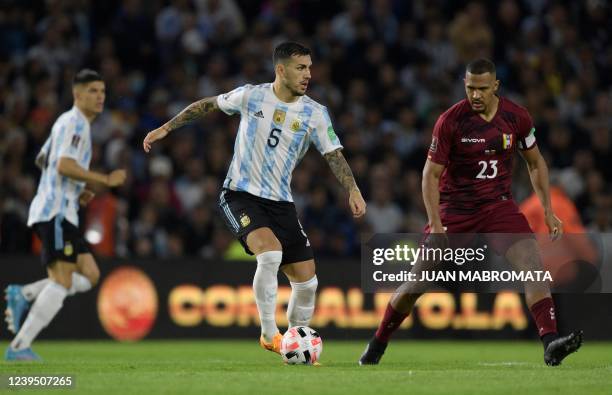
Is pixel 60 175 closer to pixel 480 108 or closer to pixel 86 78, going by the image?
pixel 86 78

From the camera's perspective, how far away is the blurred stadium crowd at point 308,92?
1583 centimetres

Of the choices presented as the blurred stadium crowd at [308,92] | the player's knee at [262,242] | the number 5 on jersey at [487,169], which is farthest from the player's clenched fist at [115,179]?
the blurred stadium crowd at [308,92]

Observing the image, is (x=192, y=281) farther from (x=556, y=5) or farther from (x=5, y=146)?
(x=556, y=5)

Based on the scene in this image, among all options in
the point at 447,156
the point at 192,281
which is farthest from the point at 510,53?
the point at 447,156

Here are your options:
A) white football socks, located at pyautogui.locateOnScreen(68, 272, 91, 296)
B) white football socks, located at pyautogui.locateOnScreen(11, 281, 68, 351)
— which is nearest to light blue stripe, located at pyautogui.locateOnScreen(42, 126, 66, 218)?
white football socks, located at pyautogui.locateOnScreen(11, 281, 68, 351)

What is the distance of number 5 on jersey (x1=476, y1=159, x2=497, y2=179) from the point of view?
→ 9430 millimetres

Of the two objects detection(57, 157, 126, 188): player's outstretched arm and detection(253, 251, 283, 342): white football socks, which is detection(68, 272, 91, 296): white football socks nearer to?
detection(57, 157, 126, 188): player's outstretched arm

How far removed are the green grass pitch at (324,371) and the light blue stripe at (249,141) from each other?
1.42m

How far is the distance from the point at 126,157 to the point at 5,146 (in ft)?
5.12

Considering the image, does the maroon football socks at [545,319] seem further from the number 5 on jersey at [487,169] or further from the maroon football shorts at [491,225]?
the number 5 on jersey at [487,169]

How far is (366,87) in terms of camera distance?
18.1 m

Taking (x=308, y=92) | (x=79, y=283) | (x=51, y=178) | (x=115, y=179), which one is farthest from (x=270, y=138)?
(x=308, y=92)

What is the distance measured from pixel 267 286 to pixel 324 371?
2.92 ft

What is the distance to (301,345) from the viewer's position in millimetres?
9047
